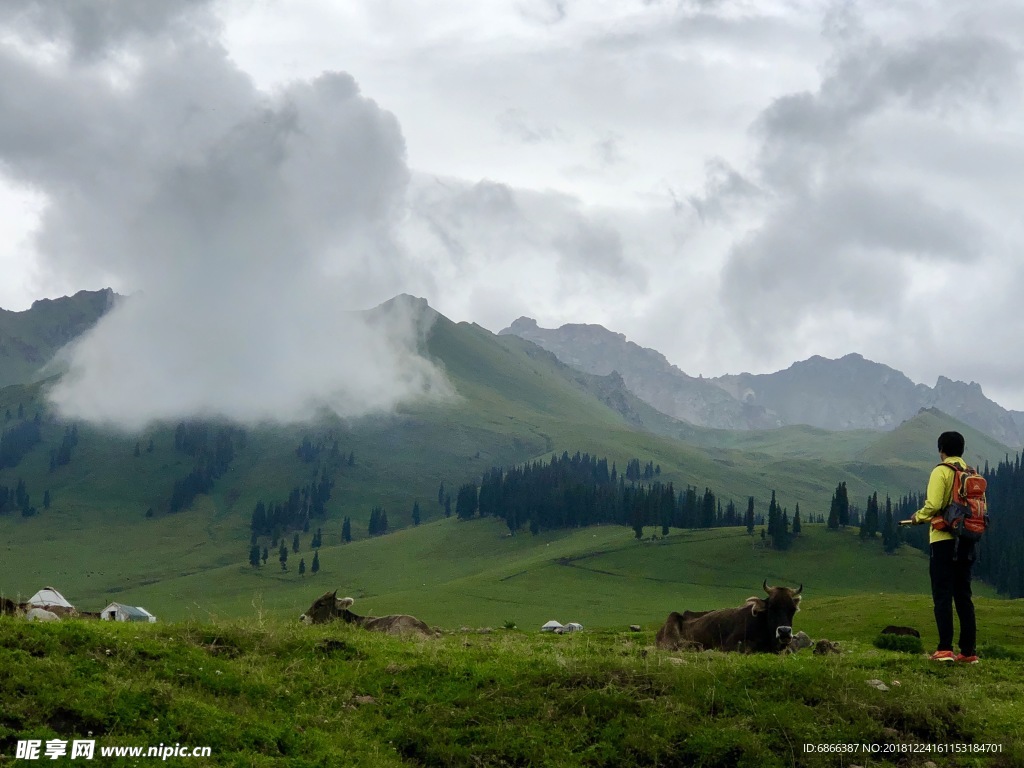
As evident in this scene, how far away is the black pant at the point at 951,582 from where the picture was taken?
19781mm

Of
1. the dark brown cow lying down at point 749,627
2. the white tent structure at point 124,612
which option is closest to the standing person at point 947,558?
the dark brown cow lying down at point 749,627

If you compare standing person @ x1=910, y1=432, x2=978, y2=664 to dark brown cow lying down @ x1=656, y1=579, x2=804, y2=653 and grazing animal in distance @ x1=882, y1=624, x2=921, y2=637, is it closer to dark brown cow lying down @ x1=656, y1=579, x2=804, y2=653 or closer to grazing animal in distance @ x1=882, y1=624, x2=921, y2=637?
dark brown cow lying down @ x1=656, y1=579, x2=804, y2=653

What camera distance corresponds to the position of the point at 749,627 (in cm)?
2497

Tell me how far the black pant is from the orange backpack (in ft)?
1.13

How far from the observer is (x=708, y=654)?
2073 centimetres

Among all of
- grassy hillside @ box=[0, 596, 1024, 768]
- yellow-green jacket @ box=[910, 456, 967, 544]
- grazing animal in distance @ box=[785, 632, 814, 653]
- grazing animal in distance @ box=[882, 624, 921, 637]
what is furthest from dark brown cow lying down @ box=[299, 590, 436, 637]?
grazing animal in distance @ box=[882, 624, 921, 637]

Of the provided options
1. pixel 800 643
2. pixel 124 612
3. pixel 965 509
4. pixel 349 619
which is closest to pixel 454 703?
pixel 965 509

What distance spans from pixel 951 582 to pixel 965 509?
1.69 m

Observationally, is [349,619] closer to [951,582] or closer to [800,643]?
[800,643]

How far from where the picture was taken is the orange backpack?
19.5 metres

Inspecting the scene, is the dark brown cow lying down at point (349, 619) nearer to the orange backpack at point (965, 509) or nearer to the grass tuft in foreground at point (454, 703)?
the grass tuft in foreground at point (454, 703)

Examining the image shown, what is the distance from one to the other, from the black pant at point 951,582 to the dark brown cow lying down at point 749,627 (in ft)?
15.2

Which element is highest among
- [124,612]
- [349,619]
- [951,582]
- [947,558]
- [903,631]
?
[947,558]

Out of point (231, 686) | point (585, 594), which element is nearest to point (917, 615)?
point (231, 686)
